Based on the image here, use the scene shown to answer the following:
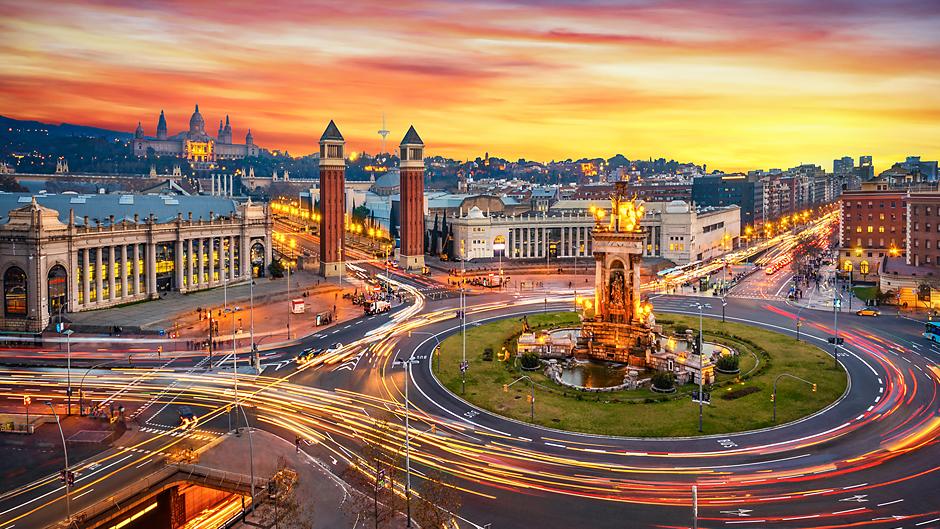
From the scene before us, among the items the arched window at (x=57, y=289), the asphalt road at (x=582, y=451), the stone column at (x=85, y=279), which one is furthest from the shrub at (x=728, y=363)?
the stone column at (x=85, y=279)

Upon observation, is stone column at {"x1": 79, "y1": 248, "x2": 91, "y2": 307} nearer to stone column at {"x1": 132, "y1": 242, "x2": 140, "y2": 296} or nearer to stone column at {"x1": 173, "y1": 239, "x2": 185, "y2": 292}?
stone column at {"x1": 132, "y1": 242, "x2": 140, "y2": 296}

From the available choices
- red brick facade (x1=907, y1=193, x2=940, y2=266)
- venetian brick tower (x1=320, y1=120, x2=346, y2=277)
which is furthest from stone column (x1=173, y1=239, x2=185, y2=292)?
red brick facade (x1=907, y1=193, x2=940, y2=266)

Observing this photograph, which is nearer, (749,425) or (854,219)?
(749,425)

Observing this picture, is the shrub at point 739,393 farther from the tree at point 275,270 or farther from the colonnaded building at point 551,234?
the colonnaded building at point 551,234

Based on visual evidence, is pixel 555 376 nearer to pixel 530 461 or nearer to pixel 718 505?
pixel 530 461

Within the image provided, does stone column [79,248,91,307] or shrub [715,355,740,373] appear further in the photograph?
stone column [79,248,91,307]

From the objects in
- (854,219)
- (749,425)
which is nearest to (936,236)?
(854,219)
